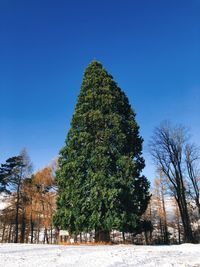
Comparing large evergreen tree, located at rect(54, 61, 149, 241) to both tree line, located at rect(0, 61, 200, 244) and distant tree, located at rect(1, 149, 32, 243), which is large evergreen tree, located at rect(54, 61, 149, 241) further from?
distant tree, located at rect(1, 149, 32, 243)

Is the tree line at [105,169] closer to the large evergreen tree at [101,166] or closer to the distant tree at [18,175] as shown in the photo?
the large evergreen tree at [101,166]

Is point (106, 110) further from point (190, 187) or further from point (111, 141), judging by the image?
point (190, 187)

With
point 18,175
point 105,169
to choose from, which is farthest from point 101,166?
point 18,175

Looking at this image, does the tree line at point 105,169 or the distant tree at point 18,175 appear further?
the distant tree at point 18,175

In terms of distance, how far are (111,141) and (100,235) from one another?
5916 millimetres

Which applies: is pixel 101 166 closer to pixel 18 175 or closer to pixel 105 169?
pixel 105 169

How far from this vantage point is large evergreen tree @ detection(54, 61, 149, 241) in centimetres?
1496

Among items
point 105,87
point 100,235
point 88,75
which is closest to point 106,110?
point 105,87

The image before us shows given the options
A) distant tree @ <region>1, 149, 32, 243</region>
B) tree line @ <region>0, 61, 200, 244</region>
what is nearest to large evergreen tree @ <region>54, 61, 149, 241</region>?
tree line @ <region>0, 61, 200, 244</region>

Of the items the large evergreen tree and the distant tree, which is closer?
the large evergreen tree

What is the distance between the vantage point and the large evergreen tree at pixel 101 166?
49.1 feet

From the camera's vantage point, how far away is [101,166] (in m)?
16.1

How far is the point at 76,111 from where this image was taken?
19.0 metres

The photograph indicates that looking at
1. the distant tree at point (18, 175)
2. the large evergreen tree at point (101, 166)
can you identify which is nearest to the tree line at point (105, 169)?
the large evergreen tree at point (101, 166)
